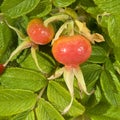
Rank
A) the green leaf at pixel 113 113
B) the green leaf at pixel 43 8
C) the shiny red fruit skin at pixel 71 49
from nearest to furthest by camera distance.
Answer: the shiny red fruit skin at pixel 71 49 → the green leaf at pixel 43 8 → the green leaf at pixel 113 113

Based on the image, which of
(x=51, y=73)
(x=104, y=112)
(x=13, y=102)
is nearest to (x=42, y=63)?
(x=51, y=73)

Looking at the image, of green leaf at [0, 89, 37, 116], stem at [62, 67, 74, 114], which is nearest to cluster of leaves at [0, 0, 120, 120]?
green leaf at [0, 89, 37, 116]

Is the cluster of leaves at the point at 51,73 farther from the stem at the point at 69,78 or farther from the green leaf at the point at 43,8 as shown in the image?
the stem at the point at 69,78

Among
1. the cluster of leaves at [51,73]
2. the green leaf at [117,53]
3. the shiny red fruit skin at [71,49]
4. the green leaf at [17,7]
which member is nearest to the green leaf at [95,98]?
the cluster of leaves at [51,73]

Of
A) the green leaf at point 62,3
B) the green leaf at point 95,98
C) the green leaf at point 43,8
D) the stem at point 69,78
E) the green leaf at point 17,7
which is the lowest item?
the green leaf at point 95,98

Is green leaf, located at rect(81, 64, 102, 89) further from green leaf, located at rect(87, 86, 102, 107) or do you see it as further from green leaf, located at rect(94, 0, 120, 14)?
green leaf, located at rect(94, 0, 120, 14)

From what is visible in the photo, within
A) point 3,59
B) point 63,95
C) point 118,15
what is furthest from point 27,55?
point 118,15
